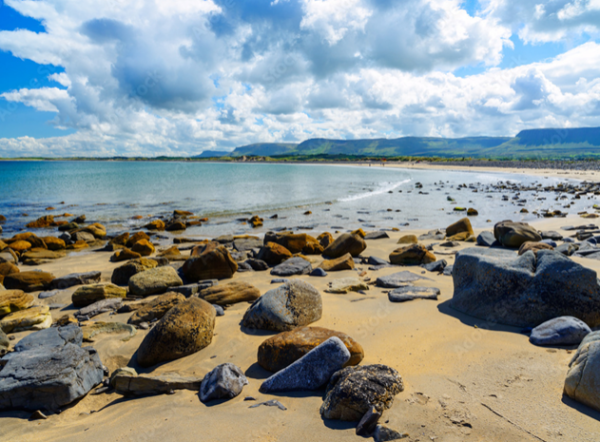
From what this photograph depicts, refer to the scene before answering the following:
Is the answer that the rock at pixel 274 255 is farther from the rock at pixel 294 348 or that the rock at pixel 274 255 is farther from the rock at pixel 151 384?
the rock at pixel 151 384

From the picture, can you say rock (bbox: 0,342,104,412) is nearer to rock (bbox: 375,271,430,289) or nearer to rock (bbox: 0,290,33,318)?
rock (bbox: 0,290,33,318)

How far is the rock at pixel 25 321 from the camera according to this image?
5.74m

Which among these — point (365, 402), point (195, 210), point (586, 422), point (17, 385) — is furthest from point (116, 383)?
point (195, 210)

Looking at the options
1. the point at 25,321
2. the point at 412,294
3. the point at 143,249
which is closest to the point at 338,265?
the point at 412,294

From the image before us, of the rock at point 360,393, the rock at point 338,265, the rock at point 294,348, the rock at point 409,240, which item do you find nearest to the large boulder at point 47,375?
the rock at point 294,348

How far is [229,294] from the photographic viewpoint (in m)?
6.79

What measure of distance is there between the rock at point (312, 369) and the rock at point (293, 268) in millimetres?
4962

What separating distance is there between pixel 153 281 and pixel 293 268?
11.3ft

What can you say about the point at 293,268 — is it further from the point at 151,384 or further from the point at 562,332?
the point at 562,332

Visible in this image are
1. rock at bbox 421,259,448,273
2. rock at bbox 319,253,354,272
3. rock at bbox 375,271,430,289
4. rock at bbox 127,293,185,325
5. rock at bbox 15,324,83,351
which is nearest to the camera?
rock at bbox 15,324,83,351

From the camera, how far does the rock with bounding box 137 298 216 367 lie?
15.3 ft

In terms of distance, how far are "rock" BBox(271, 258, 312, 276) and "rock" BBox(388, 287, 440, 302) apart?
2.85 metres

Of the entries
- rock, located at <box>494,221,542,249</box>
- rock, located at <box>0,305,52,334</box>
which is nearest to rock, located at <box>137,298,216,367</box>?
rock, located at <box>0,305,52,334</box>

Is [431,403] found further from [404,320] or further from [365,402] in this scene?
[404,320]
